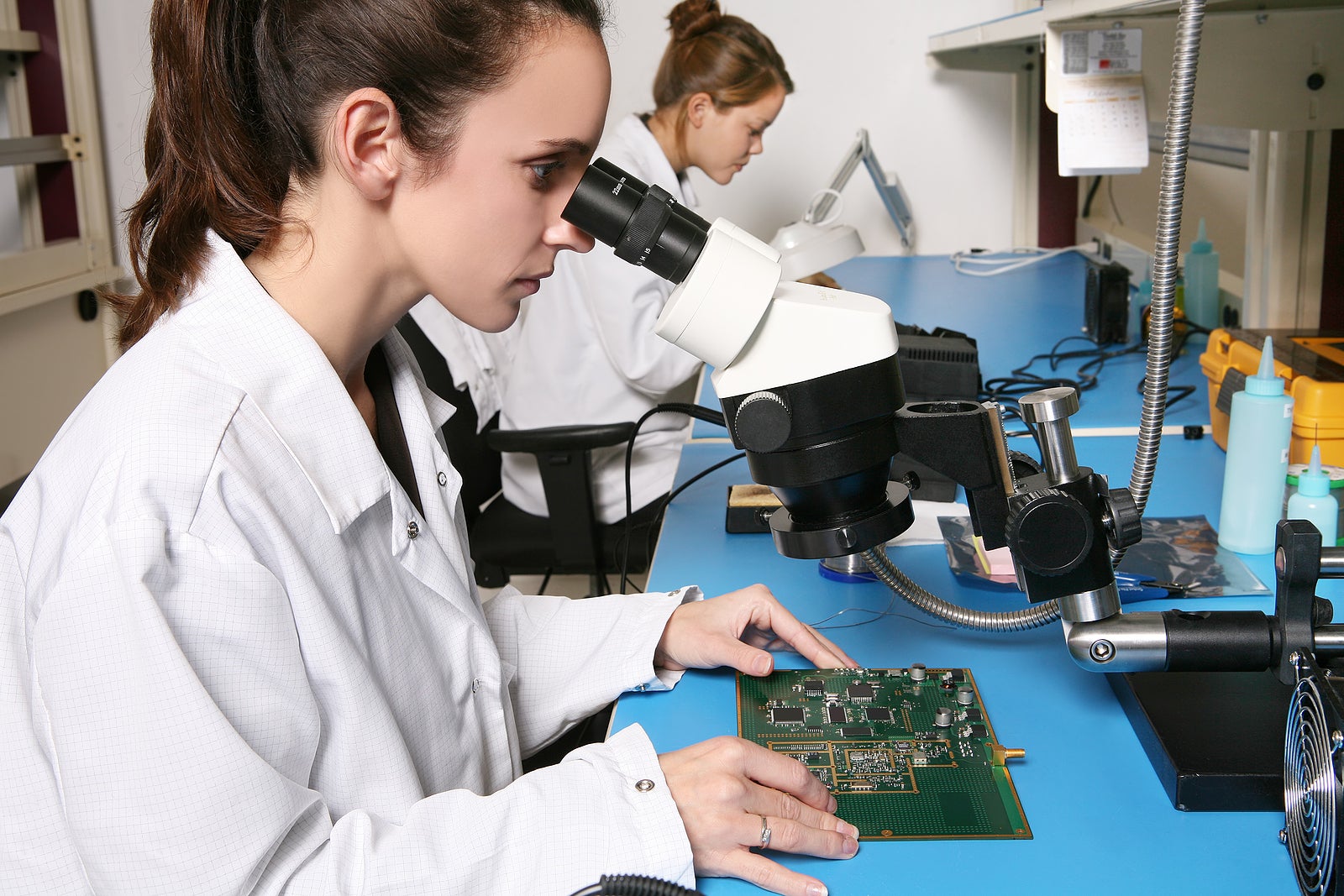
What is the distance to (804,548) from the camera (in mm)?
775

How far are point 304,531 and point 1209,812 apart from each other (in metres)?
0.68

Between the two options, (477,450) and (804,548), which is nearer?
(804,548)

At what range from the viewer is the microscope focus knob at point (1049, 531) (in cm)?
71

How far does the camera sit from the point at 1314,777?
2.11 ft

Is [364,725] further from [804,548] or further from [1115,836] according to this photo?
[1115,836]

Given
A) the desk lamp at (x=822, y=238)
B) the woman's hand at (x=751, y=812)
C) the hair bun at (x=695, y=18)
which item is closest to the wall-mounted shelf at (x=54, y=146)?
the hair bun at (x=695, y=18)

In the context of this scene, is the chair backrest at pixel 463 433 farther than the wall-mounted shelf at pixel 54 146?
No

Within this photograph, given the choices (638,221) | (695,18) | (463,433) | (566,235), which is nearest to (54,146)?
(463,433)

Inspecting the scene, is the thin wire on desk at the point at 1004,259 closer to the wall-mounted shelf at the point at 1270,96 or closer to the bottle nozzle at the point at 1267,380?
the wall-mounted shelf at the point at 1270,96

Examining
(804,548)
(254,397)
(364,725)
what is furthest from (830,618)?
(254,397)

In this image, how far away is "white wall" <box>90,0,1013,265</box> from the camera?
3125 millimetres

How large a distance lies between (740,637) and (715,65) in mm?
1604

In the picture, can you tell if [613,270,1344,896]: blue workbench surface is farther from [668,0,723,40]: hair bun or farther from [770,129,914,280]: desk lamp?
[668,0,723,40]: hair bun

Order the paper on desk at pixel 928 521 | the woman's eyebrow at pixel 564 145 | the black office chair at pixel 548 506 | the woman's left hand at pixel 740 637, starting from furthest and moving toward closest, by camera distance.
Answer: the black office chair at pixel 548 506 → the paper on desk at pixel 928 521 → the woman's left hand at pixel 740 637 → the woman's eyebrow at pixel 564 145
